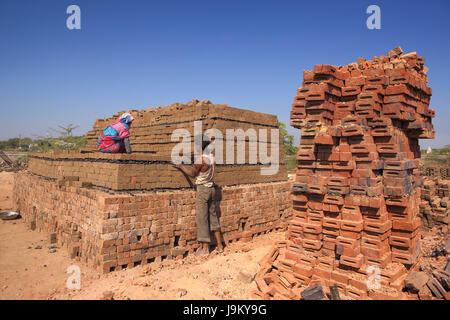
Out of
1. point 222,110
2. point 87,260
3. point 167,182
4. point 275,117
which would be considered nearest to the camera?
point 87,260

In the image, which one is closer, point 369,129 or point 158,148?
point 369,129

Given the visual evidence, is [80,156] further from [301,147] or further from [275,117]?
[275,117]

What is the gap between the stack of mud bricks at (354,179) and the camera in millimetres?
5273

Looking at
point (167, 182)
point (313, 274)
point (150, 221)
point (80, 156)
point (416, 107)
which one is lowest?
point (313, 274)

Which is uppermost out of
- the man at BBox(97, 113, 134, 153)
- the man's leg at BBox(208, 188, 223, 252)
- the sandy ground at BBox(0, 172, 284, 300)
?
the man at BBox(97, 113, 134, 153)

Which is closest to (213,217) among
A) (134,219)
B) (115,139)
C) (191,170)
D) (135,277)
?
(191,170)

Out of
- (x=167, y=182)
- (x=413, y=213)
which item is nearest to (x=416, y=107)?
(x=413, y=213)

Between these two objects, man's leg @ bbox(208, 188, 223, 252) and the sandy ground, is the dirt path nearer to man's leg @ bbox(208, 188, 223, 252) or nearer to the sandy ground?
the sandy ground

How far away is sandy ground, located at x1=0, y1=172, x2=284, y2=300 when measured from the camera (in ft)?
19.2

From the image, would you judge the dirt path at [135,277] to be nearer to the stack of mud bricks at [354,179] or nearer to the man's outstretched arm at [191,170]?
the stack of mud bricks at [354,179]

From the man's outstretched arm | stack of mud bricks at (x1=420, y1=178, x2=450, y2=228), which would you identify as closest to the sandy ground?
the man's outstretched arm

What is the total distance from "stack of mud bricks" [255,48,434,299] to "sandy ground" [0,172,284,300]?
100 centimetres

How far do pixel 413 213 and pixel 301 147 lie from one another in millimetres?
2468

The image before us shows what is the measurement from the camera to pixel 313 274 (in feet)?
18.3
